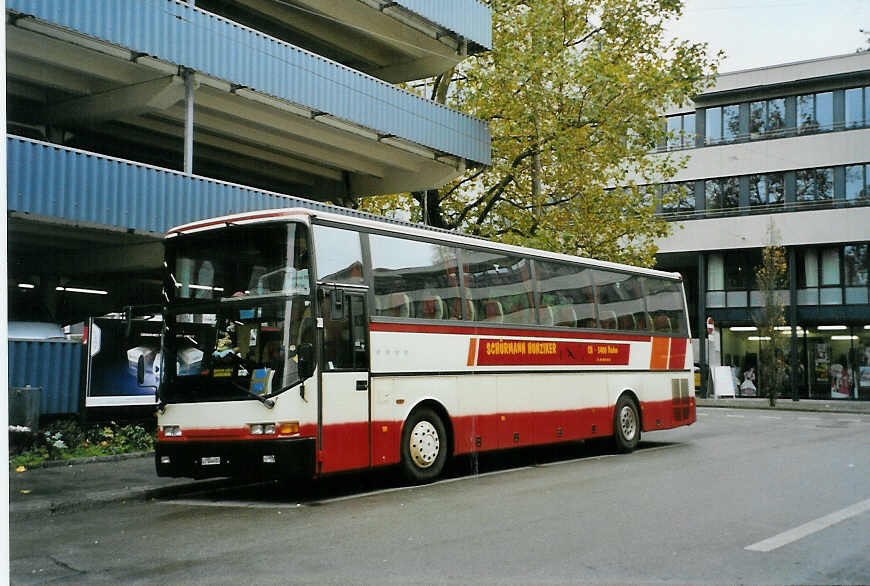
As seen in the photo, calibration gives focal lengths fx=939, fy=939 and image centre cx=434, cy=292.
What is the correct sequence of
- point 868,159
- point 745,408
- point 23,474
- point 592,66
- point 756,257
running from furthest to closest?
point 756,257 → point 868,159 → point 745,408 → point 592,66 → point 23,474

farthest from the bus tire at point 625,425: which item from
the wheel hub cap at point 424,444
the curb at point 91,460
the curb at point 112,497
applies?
the curb at point 91,460

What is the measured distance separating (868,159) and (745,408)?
12991mm

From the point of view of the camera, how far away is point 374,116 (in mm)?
23422

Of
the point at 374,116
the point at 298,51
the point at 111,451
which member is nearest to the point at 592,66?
the point at 374,116

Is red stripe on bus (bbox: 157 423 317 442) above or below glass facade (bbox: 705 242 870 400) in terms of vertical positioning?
below

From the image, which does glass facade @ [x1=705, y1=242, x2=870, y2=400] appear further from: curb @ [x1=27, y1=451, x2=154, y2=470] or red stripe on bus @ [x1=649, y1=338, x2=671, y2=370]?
curb @ [x1=27, y1=451, x2=154, y2=470]

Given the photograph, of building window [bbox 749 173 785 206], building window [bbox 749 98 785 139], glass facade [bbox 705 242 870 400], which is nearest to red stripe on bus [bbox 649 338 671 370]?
glass facade [bbox 705 242 870 400]

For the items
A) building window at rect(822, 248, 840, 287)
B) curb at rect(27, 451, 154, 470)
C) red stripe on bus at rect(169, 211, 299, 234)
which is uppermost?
building window at rect(822, 248, 840, 287)

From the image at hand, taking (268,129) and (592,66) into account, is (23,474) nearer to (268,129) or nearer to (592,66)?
(268,129)

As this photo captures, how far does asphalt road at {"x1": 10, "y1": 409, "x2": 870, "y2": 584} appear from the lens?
21.8 feet

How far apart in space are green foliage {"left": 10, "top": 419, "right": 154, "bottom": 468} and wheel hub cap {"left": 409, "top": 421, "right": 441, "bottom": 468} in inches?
212

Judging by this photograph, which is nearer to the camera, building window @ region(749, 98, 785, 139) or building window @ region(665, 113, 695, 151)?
building window @ region(749, 98, 785, 139)

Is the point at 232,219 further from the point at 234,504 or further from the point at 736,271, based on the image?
the point at 736,271

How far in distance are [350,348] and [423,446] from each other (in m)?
1.92
